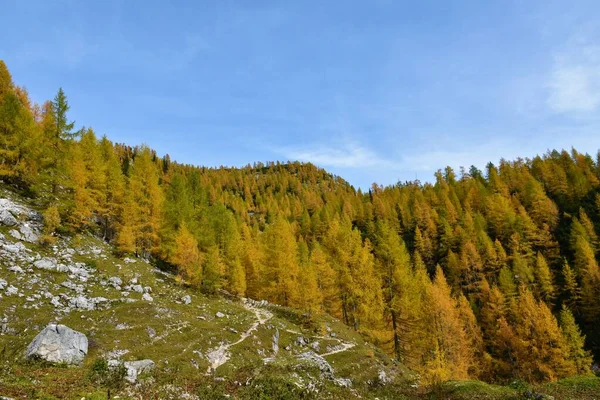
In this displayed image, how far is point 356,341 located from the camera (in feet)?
135

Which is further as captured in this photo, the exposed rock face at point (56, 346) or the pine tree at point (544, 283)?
the pine tree at point (544, 283)

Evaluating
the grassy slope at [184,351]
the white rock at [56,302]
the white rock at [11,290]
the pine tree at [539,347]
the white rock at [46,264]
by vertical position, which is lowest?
the pine tree at [539,347]

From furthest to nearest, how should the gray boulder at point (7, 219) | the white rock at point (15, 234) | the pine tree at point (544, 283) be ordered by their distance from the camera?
the pine tree at point (544, 283) < the gray boulder at point (7, 219) < the white rock at point (15, 234)

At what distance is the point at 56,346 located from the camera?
15789 millimetres

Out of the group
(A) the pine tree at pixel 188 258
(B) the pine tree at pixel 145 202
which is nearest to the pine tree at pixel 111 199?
(B) the pine tree at pixel 145 202

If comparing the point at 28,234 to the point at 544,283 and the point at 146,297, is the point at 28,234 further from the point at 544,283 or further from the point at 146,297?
the point at 544,283

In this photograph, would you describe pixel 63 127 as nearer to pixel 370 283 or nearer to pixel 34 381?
pixel 34 381

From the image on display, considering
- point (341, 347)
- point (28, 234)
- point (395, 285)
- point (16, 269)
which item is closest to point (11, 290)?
point (16, 269)

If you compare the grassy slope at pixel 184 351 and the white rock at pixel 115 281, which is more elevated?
the white rock at pixel 115 281

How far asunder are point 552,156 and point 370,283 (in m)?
120

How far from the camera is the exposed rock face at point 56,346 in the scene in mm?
15180

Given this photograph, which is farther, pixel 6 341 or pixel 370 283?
pixel 370 283

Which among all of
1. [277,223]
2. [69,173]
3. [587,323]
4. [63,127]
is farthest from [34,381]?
[587,323]

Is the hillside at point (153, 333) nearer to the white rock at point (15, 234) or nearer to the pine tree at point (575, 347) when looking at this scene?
the white rock at point (15, 234)
